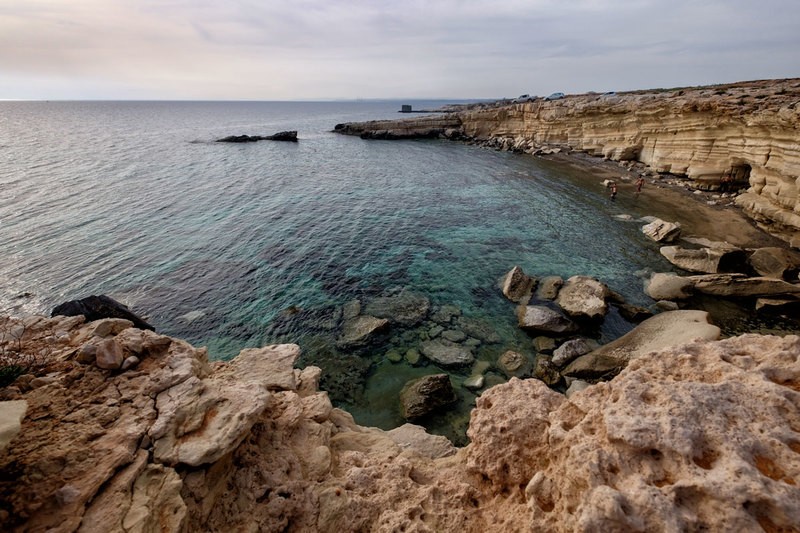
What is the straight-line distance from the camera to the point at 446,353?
56.5ft

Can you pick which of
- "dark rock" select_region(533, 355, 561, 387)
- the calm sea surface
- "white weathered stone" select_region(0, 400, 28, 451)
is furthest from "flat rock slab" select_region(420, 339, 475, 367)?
"white weathered stone" select_region(0, 400, 28, 451)

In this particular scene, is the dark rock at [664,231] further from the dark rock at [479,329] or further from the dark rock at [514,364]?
the dark rock at [514,364]

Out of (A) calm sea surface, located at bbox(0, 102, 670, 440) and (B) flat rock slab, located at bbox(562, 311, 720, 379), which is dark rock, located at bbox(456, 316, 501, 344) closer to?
(A) calm sea surface, located at bbox(0, 102, 670, 440)

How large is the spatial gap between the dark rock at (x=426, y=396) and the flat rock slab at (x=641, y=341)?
5578mm

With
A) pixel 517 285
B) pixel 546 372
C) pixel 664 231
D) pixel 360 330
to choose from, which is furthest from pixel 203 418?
pixel 664 231

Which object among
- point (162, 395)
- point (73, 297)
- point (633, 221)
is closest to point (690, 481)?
point (162, 395)

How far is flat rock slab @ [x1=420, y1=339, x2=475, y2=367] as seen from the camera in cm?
1673

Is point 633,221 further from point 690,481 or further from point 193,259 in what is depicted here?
point 193,259

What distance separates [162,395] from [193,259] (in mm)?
21731

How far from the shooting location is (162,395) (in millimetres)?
7801

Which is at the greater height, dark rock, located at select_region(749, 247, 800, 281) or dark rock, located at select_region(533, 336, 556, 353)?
dark rock, located at select_region(749, 247, 800, 281)

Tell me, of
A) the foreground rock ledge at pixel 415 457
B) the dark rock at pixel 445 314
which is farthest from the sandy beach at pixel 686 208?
the foreground rock ledge at pixel 415 457

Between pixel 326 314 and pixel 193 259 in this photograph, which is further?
pixel 193 259

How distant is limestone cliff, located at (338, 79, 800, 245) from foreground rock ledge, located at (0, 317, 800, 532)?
1204 inches
